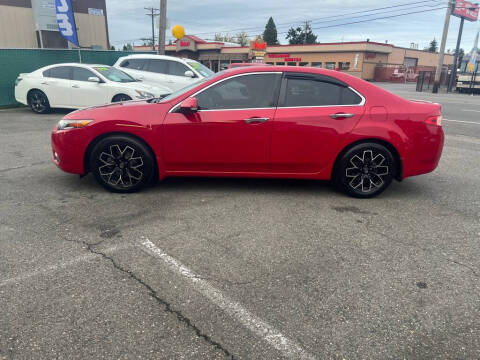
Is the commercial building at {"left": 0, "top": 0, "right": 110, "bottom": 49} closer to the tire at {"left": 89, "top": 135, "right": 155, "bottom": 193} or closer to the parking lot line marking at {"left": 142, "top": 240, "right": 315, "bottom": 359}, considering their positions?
the tire at {"left": 89, "top": 135, "right": 155, "bottom": 193}

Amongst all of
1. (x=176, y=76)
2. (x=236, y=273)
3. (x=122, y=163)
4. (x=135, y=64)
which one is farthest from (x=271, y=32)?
(x=236, y=273)

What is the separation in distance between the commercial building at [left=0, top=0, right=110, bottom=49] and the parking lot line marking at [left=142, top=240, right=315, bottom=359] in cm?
2727

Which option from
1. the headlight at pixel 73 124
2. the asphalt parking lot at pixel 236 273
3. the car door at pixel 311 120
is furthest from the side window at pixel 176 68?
the car door at pixel 311 120

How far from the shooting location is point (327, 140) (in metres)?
4.52

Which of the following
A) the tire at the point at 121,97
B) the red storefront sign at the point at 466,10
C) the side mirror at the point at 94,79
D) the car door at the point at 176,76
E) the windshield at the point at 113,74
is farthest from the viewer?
the red storefront sign at the point at 466,10

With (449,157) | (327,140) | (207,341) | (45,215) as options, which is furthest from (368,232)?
(449,157)

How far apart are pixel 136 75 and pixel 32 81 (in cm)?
315

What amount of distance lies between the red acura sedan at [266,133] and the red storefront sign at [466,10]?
35.3 m

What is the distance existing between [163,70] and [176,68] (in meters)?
0.46

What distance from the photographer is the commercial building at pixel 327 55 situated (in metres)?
48.0

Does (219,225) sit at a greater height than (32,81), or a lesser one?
lesser

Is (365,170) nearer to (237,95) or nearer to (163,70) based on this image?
(237,95)

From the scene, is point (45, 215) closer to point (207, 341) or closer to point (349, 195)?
point (207, 341)

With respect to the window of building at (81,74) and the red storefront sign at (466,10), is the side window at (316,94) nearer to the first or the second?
the window of building at (81,74)
